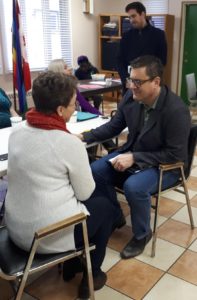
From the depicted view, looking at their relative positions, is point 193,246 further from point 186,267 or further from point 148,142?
point 148,142

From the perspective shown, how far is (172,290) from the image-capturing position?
68.9 inches

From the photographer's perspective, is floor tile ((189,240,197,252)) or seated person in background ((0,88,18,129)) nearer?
floor tile ((189,240,197,252))

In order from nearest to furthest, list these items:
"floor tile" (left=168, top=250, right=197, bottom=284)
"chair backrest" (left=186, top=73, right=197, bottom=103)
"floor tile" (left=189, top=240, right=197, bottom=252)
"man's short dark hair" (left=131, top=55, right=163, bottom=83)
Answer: "floor tile" (left=168, top=250, right=197, bottom=284), "man's short dark hair" (left=131, top=55, right=163, bottom=83), "floor tile" (left=189, top=240, right=197, bottom=252), "chair backrest" (left=186, top=73, right=197, bottom=103)

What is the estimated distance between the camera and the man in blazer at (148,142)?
193cm

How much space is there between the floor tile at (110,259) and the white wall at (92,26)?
5185 millimetres

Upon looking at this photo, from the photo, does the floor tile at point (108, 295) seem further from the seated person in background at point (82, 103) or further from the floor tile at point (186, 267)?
the seated person in background at point (82, 103)

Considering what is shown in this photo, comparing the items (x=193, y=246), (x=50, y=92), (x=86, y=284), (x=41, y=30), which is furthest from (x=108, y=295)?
(x=41, y=30)

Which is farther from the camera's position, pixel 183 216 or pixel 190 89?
pixel 190 89

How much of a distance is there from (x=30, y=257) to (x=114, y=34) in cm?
598

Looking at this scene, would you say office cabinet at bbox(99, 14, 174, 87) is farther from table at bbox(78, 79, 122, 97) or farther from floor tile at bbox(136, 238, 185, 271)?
floor tile at bbox(136, 238, 185, 271)

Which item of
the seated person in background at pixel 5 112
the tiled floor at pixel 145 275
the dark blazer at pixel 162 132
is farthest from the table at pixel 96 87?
the tiled floor at pixel 145 275

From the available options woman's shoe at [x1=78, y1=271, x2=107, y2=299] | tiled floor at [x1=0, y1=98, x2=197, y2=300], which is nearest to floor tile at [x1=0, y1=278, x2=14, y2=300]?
tiled floor at [x1=0, y1=98, x2=197, y2=300]

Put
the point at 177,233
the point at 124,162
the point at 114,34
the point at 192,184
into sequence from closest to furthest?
the point at 124,162, the point at 177,233, the point at 192,184, the point at 114,34

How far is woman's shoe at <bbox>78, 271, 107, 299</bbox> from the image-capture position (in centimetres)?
169
